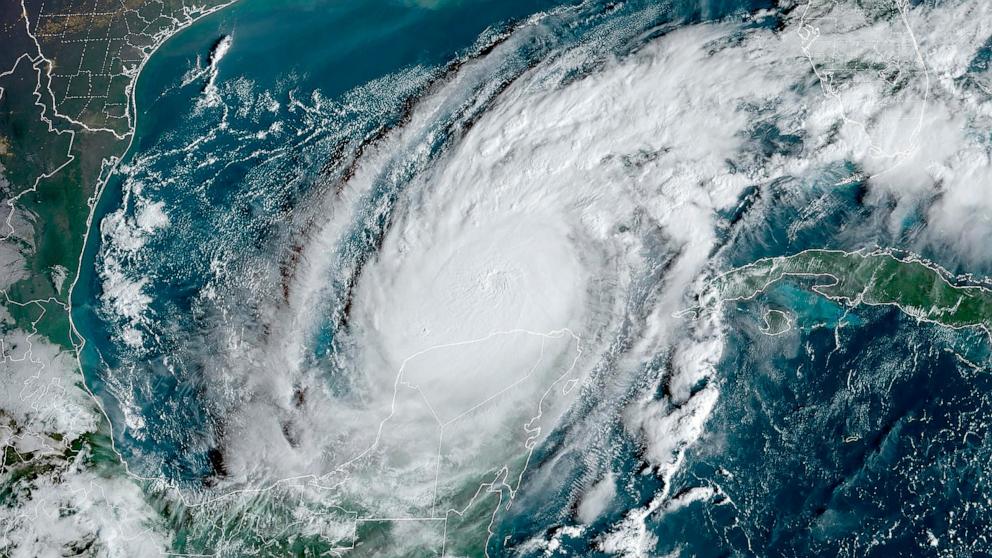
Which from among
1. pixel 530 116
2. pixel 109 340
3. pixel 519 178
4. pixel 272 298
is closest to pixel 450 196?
pixel 519 178

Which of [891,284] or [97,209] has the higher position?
[97,209]

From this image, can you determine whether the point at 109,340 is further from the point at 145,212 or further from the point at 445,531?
the point at 445,531

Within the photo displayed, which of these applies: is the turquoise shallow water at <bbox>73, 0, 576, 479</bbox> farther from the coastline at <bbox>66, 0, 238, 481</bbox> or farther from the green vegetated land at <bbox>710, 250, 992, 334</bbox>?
the green vegetated land at <bbox>710, 250, 992, 334</bbox>

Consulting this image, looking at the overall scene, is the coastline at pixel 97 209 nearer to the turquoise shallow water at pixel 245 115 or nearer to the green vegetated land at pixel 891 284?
the turquoise shallow water at pixel 245 115

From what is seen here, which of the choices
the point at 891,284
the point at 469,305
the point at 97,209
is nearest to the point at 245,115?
the point at 97,209

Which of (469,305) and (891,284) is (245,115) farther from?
(891,284)

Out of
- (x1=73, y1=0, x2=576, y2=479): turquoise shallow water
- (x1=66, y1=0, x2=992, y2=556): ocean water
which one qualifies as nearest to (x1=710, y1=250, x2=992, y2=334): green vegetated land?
(x1=66, y1=0, x2=992, y2=556): ocean water
